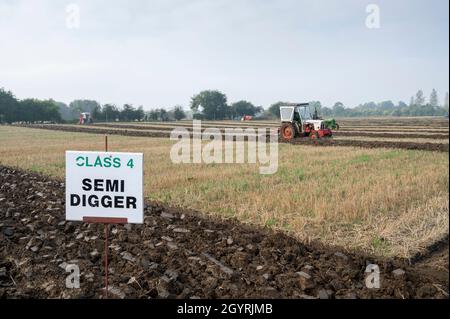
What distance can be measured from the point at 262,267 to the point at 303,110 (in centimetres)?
1965

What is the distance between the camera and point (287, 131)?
25.2 metres

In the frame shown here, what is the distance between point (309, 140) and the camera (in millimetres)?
24188

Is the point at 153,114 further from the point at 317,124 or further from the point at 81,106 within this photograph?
the point at 317,124

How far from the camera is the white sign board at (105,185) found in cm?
461

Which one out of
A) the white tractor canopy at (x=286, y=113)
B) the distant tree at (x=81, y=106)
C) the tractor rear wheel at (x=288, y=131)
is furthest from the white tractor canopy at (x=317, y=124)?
the distant tree at (x=81, y=106)

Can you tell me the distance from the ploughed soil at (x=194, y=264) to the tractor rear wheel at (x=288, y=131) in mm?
17547

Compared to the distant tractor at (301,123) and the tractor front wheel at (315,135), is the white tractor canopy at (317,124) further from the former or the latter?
the tractor front wheel at (315,135)

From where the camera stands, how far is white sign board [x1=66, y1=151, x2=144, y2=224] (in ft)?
15.1

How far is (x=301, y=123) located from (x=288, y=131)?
1.01m

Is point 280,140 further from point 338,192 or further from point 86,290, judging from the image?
point 86,290

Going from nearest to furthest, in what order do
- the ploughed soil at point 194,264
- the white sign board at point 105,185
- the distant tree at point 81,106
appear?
the white sign board at point 105,185 < the ploughed soil at point 194,264 < the distant tree at point 81,106
